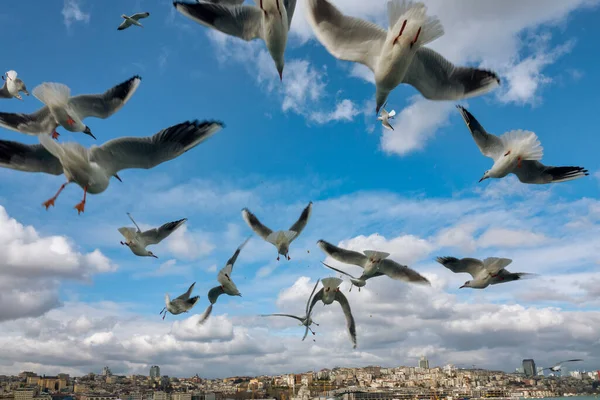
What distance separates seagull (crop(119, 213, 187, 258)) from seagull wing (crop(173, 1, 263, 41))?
4.20 m

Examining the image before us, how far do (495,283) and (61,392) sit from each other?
327 feet

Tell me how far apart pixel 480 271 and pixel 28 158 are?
749cm

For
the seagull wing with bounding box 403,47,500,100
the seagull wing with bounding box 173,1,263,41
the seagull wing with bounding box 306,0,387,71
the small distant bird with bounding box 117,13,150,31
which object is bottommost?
the seagull wing with bounding box 403,47,500,100

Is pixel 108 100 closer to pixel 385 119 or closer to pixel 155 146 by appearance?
pixel 155 146

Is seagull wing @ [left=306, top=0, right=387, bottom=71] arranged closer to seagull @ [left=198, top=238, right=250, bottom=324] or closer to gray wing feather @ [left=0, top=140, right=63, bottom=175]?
gray wing feather @ [left=0, top=140, right=63, bottom=175]

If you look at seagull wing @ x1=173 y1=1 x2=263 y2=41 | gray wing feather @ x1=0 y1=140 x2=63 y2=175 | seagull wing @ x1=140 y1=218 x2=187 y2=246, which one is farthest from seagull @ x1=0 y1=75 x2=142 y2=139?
seagull wing @ x1=140 y1=218 x2=187 y2=246

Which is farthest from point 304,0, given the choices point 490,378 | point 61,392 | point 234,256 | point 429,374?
point 490,378

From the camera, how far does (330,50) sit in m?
5.68

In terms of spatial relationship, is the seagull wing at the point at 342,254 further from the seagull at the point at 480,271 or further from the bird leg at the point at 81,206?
the bird leg at the point at 81,206

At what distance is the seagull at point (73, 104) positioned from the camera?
6.71m

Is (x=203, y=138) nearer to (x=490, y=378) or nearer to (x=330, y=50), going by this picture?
(x=330, y=50)

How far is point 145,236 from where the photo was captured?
28.8 feet

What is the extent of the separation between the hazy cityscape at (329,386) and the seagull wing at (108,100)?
211 feet

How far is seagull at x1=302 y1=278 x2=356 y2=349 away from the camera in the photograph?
9742mm
